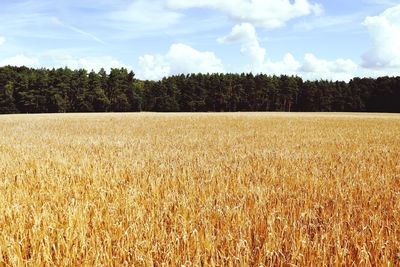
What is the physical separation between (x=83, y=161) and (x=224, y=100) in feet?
280

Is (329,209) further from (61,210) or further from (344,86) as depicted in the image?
(344,86)

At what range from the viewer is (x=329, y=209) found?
→ 3.92 meters

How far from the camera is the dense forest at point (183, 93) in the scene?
75438mm

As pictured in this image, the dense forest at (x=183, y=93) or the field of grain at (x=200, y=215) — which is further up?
the dense forest at (x=183, y=93)

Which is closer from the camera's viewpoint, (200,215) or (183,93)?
(200,215)

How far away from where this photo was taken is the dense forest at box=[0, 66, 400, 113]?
247 ft

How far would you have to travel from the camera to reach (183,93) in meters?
90.9

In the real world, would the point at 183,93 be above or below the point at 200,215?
above

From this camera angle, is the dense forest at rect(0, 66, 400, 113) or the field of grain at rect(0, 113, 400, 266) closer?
the field of grain at rect(0, 113, 400, 266)

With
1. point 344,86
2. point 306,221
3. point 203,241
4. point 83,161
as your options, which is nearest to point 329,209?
point 306,221

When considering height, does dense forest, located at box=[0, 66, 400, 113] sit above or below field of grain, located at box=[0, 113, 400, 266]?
above

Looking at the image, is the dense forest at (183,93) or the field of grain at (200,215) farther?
A: the dense forest at (183,93)

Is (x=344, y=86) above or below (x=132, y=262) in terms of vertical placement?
above

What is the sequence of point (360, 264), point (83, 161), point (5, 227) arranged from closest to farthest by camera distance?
1. point (360, 264)
2. point (5, 227)
3. point (83, 161)
